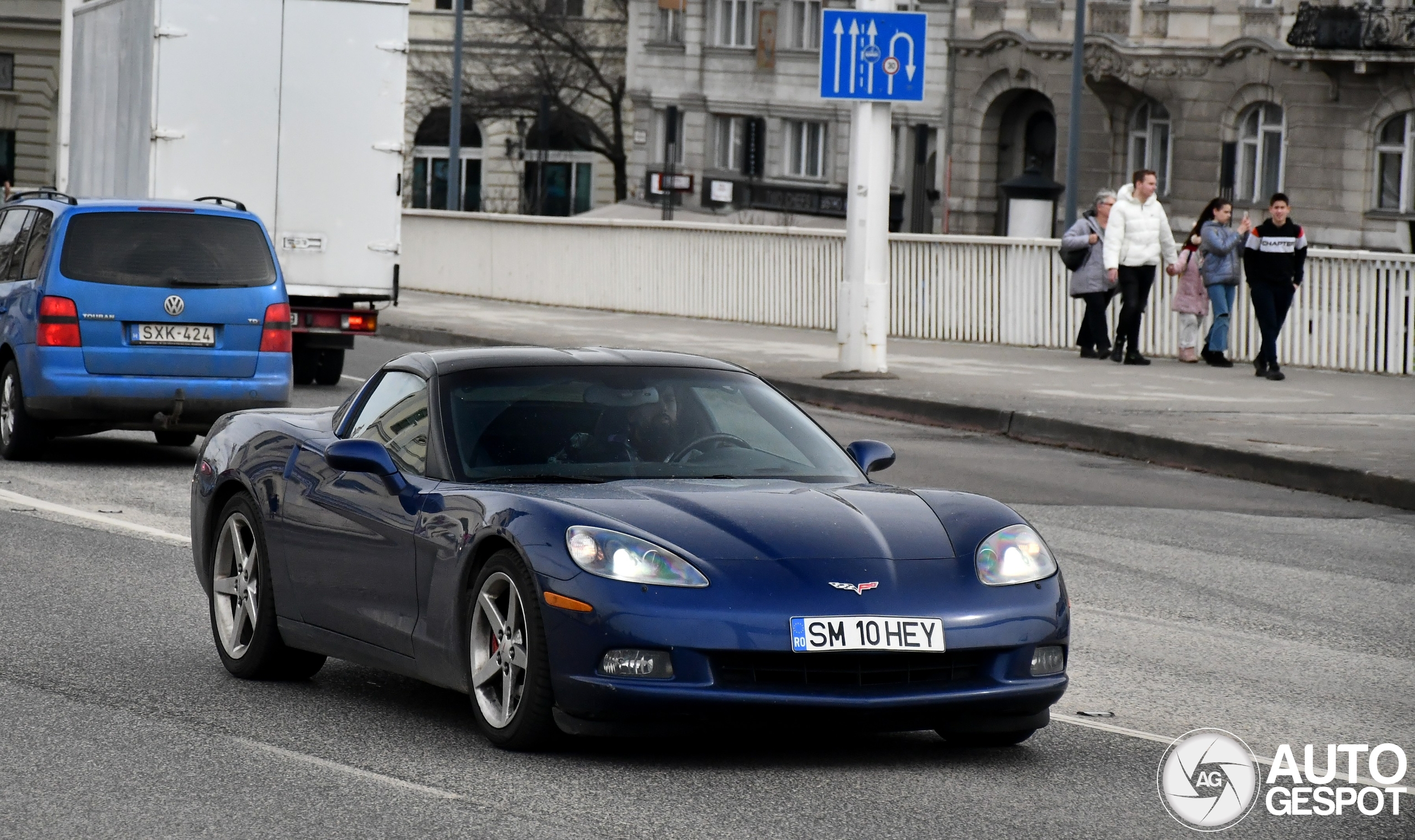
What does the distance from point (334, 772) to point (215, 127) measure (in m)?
14.9

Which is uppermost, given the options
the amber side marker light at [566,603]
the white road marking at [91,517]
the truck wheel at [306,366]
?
the truck wheel at [306,366]

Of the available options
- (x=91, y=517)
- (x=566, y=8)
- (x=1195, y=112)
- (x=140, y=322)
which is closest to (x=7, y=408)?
(x=140, y=322)

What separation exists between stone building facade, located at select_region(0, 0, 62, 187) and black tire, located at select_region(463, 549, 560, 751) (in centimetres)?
6634

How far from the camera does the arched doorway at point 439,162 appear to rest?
76.1 meters


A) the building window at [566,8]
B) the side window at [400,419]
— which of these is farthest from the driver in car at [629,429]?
the building window at [566,8]

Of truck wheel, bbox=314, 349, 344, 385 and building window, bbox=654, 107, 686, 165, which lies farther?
building window, bbox=654, 107, 686, 165

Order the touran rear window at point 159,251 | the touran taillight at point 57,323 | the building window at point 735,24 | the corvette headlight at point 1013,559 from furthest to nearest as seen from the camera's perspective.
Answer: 1. the building window at point 735,24
2. the touran rear window at point 159,251
3. the touran taillight at point 57,323
4. the corvette headlight at point 1013,559

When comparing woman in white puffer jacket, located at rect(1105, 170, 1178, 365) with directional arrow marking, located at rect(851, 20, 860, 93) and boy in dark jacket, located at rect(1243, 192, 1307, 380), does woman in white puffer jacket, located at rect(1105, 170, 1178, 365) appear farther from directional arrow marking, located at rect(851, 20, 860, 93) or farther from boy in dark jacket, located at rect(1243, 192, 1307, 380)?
directional arrow marking, located at rect(851, 20, 860, 93)

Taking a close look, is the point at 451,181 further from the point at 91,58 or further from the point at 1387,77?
the point at 91,58

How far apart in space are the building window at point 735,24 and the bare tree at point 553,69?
164 inches

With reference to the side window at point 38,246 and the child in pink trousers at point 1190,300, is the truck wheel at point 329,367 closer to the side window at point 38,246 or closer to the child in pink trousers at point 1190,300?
the side window at point 38,246

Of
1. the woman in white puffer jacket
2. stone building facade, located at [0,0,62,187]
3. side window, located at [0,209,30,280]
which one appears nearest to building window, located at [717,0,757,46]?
stone building facade, located at [0,0,62,187]

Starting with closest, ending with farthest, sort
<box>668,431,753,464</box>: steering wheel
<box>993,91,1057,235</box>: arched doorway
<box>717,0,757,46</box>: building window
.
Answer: <box>668,431,753,464</box>: steering wheel → <box>993,91,1057,235</box>: arched doorway → <box>717,0,757,46</box>: building window

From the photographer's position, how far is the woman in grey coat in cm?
2362
